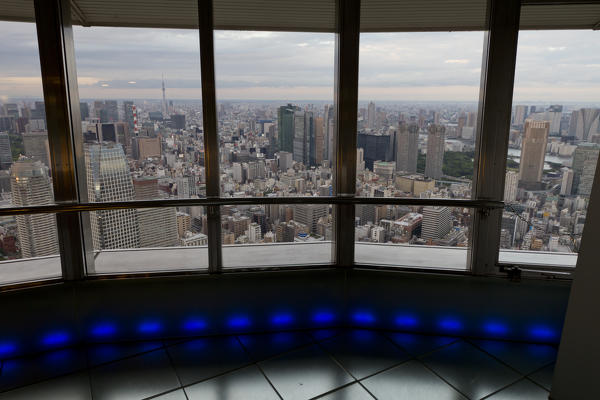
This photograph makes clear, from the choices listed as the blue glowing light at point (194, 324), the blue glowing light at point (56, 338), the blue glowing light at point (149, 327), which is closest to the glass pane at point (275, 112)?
the blue glowing light at point (194, 324)

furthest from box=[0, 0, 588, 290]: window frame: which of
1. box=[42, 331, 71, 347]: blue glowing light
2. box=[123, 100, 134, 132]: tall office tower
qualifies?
box=[42, 331, 71, 347]: blue glowing light

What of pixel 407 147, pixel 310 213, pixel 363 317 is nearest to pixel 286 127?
pixel 310 213

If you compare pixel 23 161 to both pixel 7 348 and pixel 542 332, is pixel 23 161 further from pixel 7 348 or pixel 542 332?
pixel 542 332

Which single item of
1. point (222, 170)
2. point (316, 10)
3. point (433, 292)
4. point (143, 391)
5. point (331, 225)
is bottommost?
point (143, 391)

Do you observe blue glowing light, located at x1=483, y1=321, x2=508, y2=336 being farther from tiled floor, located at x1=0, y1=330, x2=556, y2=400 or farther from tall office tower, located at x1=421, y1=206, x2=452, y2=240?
tall office tower, located at x1=421, y1=206, x2=452, y2=240

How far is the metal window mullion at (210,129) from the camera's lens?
3179 mm

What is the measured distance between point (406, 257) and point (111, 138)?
2.66 meters

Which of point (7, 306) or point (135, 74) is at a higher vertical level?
point (135, 74)

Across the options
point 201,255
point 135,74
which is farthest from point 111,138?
point 201,255

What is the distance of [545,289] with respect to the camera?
3.37 m

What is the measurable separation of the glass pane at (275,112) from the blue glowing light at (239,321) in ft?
3.60

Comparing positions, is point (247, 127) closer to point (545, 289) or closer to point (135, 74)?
point (135, 74)

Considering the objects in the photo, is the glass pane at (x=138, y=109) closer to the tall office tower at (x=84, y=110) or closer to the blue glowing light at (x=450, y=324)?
the tall office tower at (x=84, y=110)

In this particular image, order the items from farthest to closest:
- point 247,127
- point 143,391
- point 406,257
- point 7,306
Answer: point 406,257 < point 247,127 < point 7,306 < point 143,391
